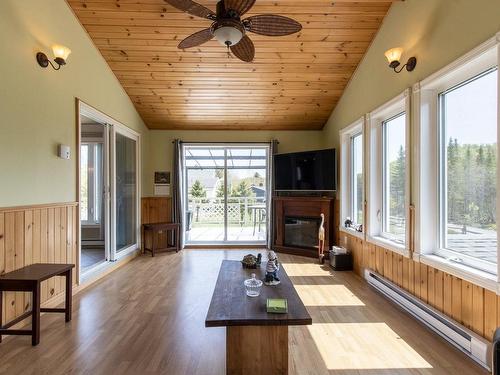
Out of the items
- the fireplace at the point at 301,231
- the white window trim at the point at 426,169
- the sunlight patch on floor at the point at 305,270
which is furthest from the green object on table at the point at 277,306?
the fireplace at the point at 301,231

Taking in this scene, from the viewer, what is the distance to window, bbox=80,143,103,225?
19.4ft

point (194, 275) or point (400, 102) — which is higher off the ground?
point (400, 102)

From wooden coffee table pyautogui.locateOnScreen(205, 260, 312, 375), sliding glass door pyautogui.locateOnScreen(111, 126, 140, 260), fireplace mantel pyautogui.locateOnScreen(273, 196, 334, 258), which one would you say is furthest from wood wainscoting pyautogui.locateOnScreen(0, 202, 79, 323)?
fireplace mantel pyautogui.locateOnScreen(273, 196, 334, 258)

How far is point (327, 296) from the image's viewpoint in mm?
3412

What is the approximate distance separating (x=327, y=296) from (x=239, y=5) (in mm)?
2878

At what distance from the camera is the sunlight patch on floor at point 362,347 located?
2.08 meters

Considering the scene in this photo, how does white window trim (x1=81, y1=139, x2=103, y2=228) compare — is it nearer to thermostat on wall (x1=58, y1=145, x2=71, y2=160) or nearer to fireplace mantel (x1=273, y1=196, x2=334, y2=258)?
thermostat on wall (x1=58, y1=145, x2=71, y2=160)

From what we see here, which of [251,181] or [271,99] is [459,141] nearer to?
[271,99]

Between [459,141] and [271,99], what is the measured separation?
10.3ft

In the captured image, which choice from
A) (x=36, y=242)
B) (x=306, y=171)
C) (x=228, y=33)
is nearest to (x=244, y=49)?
(x=228, y=33)

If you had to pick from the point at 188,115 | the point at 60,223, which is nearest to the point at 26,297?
the point at 60,223

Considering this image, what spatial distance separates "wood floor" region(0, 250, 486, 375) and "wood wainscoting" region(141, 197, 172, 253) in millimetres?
2324

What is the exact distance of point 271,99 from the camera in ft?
17.0

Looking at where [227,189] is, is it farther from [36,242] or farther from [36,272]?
[36,272]
